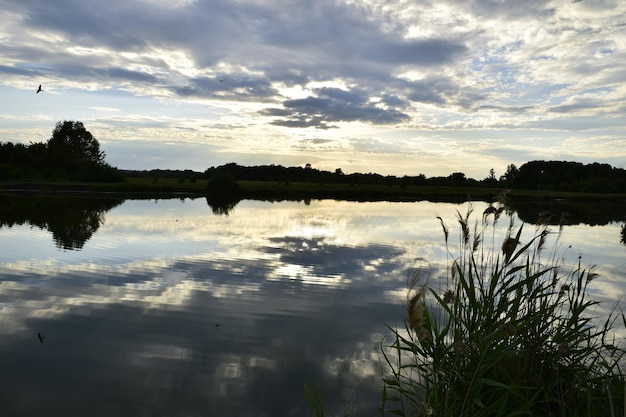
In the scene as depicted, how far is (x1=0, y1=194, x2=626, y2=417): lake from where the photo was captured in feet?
23.8

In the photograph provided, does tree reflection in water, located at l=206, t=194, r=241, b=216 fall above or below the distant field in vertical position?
below

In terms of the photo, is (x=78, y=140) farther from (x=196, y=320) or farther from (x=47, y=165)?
(x=196, y=320)

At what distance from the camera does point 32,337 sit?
9438mm

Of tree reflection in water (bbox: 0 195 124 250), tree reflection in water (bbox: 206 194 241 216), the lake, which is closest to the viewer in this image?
the lake

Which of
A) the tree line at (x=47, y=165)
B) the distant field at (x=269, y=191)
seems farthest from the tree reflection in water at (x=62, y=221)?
the tree line at (x=47, y=165)

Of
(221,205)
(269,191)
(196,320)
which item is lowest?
(196,320)

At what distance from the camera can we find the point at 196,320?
1099 cm

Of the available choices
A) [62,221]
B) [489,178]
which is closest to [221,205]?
[62,221]

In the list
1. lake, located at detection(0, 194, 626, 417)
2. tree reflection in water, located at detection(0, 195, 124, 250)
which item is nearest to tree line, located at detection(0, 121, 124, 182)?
tree reflection in water, located at detection(0, 195, 124, 250)

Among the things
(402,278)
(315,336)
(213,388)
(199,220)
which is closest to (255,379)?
(213,388)

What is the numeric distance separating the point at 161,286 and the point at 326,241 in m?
12.9

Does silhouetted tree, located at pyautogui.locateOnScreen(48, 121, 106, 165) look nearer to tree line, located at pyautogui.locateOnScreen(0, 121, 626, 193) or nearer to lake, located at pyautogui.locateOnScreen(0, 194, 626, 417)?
tree line, located at pyautogui.locateOnScreen(0, 121, 626, 193)

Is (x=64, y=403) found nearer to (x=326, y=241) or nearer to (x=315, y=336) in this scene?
(x=315, y=336)

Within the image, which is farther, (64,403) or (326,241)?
(326,241)
